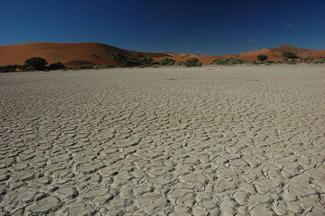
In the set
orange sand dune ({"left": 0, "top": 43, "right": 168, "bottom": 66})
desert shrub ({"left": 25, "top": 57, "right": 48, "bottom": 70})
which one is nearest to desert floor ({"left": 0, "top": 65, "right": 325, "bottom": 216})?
desert shrub ({"left": 25, "top": 57, "right": 48, "bottom": 70})

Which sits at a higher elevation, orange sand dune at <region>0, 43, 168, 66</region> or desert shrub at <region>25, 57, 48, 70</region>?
orange sand dune at <region>0, 43, 168, 66</region>

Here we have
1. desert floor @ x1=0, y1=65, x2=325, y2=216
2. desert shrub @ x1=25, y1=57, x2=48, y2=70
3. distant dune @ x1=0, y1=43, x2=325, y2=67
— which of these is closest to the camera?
desert floor @ x1=0, y1=65, x2=325, y2=216

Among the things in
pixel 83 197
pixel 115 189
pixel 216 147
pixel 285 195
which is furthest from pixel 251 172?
pixel 83 197

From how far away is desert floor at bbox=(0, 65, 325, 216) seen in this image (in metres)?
2.38

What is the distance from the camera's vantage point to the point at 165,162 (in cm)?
326

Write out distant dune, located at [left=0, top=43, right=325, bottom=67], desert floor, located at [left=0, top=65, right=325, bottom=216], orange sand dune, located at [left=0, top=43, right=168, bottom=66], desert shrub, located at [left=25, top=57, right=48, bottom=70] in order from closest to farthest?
1. desert floor, located at [left=0, top=65, right=325, bottom=216]
2. desert shrub, located at [left=25, top=57, right=48, bottom=70]
3. orange sand dune, located at [left=0, top=43, right=168, bottom=66]
4. distant dune, located at [left=0, top=43, right=325, bottom=67]

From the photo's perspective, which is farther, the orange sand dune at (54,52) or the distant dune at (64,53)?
the distant dune at (64,53)

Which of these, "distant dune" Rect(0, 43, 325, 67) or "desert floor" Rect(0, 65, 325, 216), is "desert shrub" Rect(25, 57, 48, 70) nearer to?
"distant dune" Rect(0, 43, 325, 67)

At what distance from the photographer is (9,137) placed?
168 inches

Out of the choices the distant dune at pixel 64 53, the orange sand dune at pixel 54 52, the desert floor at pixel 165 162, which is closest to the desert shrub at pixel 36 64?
the orange sand dune at pixel 54 52

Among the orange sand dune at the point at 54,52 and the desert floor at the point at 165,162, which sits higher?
the orange sand dune at the point at 54,52

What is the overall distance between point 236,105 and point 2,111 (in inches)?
219

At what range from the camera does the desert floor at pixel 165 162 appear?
2375 mm

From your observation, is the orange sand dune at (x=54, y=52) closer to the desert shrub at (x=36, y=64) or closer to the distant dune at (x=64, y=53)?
the distant dune at (x=64, y=53)
